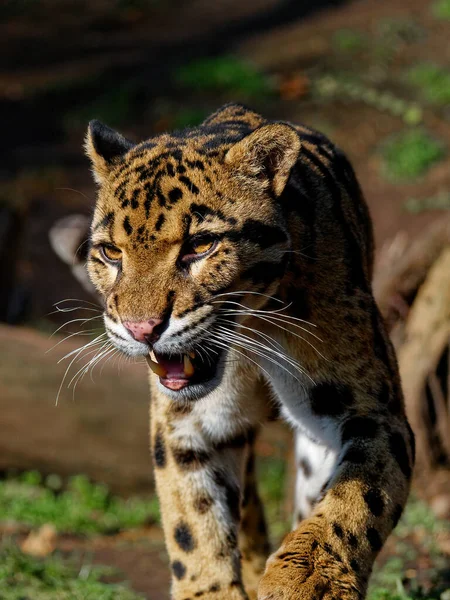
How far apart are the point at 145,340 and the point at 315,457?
6.40 ft

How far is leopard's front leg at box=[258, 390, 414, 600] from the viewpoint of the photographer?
13.4 feet

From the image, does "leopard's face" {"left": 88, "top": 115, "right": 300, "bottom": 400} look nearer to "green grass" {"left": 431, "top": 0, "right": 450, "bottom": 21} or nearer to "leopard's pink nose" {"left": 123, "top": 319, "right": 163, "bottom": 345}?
"leopard's pink nose" {"left": 123, "top": 319, "right": 163, "bottom": 345}

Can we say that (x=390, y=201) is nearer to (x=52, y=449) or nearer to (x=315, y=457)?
(x=52, y=449)

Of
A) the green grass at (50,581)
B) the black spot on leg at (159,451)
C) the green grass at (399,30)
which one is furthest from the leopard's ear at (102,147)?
the green grass at (399,30)

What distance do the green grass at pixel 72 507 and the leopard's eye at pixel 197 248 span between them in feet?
15.3

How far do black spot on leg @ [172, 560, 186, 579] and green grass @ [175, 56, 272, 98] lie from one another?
9.90 m

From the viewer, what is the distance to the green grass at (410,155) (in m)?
12.5

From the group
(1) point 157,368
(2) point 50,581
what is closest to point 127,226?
(1) point 157,368

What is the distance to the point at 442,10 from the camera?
51.8 ft

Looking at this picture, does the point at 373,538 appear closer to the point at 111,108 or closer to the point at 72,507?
the point at 72,507

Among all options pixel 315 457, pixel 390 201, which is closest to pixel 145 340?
pixel 315 457

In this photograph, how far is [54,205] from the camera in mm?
13094

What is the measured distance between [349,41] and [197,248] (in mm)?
11783

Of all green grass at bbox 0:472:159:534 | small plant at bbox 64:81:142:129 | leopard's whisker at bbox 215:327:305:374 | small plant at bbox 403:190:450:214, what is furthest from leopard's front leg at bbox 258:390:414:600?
small plant at bbox 64:81:142:129
